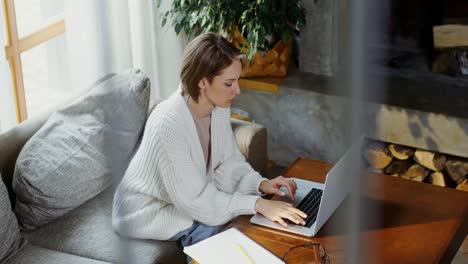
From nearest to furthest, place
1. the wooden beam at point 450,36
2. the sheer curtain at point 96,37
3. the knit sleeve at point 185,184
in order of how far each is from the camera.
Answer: the sheer curtain at point 96,37
the knit sleeve at point 185,184
the wooden beam at point 450,36

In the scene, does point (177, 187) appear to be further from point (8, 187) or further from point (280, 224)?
point (8, 187)

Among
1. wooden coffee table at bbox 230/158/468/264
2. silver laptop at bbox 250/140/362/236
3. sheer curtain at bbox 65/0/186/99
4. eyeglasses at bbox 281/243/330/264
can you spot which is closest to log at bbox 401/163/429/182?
wooden coffee table at bbox 230/158/468/264

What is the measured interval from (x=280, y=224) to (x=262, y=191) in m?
0.21

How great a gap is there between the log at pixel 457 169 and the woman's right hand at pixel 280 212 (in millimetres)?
1197

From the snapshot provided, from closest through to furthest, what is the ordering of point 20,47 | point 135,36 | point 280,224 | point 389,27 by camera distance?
1. point 389,27
2. point 280,224
3. point 20,47
4. point 135,36

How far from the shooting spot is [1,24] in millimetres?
2188

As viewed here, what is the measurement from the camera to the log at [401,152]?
2.67m

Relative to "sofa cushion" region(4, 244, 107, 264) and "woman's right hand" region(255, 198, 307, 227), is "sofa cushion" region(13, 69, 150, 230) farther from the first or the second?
"woman's right hand" region(255, 198, 307, 227)

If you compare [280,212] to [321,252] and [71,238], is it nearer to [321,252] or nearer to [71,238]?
[321,252]

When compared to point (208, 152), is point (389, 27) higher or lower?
higher

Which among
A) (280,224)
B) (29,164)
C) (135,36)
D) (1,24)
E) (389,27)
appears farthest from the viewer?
(135,36)

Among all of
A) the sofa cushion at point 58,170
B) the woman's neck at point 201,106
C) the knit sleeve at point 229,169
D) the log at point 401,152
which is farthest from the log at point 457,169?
the sofa cushion at point 58,170

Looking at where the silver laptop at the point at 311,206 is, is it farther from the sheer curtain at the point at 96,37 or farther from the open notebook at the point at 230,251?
the sheer curtain at the point at 96,37

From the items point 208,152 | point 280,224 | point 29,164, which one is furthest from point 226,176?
point 29,164
